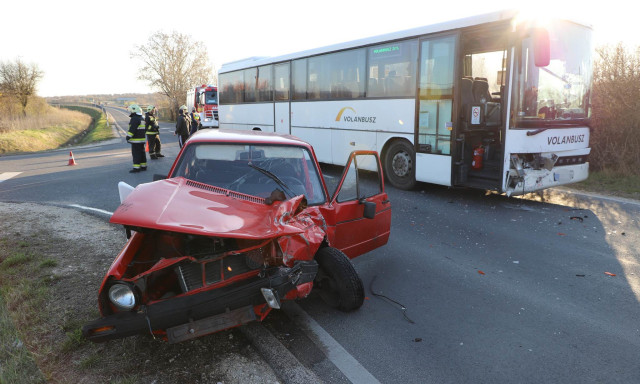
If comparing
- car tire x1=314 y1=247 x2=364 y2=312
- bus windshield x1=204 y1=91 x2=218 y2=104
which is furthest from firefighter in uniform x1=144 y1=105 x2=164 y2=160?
bus windshield x1=204 y1=91 x2=218 y2=104

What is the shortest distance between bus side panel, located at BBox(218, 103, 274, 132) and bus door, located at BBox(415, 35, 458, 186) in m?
6.31

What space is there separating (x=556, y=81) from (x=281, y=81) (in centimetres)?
804

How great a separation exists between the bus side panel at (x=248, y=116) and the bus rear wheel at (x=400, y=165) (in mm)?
5301

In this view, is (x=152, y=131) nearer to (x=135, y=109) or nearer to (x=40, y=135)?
(x=135, y=109)

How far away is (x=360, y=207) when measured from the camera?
458cm

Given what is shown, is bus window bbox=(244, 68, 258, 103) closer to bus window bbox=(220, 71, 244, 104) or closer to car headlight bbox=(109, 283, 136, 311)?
bus window bbox=(220, 71, 244, 104)

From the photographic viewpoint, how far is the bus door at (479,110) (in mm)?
8430

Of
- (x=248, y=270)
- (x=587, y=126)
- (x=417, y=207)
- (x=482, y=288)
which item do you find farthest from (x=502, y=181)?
(x=248, y=270)

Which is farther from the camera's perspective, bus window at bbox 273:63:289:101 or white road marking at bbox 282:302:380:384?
bus window at bbox 273:63:289:101

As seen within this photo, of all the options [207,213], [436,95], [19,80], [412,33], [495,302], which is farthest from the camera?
[19,80]

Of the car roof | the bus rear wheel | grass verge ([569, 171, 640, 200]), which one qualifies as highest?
the car roof

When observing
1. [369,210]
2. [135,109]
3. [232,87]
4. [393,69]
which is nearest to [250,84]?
[232,87]

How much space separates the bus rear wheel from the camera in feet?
31.9

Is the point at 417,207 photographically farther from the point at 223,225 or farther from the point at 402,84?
the point at 223,225
